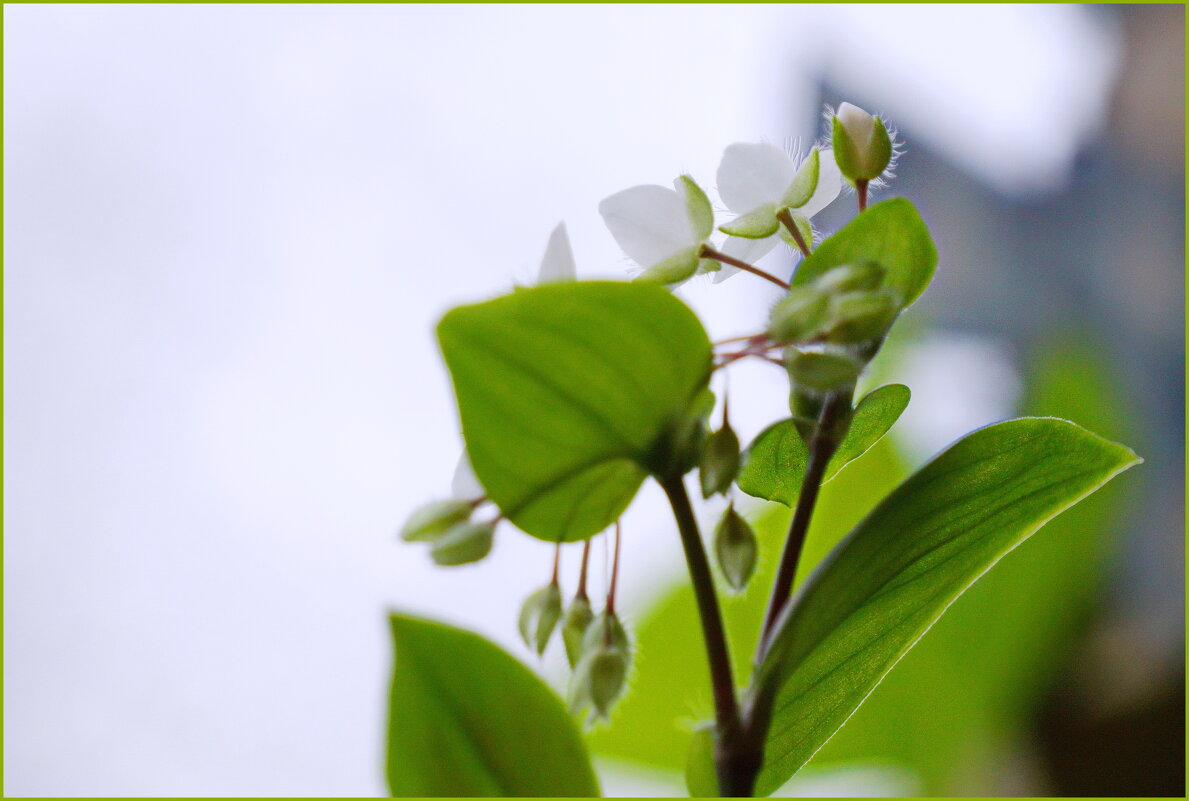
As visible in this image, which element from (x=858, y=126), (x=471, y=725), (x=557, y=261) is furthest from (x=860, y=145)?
(x=471, y=725)

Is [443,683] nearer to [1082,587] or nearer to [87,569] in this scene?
[1082,587]

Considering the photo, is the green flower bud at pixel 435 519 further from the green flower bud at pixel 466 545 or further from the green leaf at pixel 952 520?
the green leaf at pixel 952 520

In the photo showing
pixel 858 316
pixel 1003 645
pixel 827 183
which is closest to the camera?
pixel 858 316

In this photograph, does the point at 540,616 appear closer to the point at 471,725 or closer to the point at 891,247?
the point at 471,725

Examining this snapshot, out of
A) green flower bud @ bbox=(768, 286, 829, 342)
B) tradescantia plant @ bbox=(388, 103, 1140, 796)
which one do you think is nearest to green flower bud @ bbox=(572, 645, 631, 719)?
tradescantia plant @ bbox=(388, 103, 1140, 796)

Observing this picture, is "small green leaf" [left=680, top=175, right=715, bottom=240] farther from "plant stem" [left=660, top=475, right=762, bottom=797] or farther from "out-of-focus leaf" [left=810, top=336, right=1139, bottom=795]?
"out-of-focus leaf" [left=810, top=336, right=1139, bottom=795]

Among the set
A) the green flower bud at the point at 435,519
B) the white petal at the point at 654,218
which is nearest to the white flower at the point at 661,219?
the white petal at the point at 654,218

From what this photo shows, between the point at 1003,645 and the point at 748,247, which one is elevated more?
the point at 748,247
